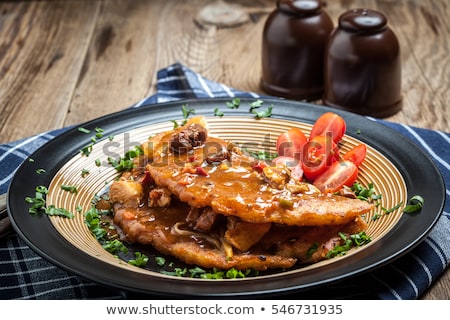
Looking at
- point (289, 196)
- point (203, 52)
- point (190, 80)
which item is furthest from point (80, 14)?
point (289, 196)

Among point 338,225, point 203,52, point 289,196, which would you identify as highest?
point 289,196

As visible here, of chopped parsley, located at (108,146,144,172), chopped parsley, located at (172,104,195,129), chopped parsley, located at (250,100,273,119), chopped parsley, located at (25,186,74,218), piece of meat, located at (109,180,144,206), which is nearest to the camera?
chopped parsley, located at (25,186,74,218)

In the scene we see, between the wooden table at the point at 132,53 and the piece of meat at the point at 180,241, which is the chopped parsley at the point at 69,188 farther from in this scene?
the wooden table at the point at 132,53

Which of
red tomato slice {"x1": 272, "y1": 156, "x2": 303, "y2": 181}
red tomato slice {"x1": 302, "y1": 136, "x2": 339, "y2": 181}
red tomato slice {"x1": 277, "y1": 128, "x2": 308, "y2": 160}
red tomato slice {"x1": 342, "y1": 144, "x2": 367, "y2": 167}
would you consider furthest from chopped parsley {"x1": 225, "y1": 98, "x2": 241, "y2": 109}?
red tomato slice {"x1": 342, "y1": 144, "x2": 367, "y2": 167}

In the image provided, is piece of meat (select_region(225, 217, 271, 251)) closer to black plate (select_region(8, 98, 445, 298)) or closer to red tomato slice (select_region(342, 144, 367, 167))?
black plate (select_region(8, 98, 445, 298))

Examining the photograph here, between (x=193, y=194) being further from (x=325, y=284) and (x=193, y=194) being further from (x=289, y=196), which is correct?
(x=325, y=284)

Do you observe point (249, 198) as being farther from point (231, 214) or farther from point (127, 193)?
point (127, 193)
